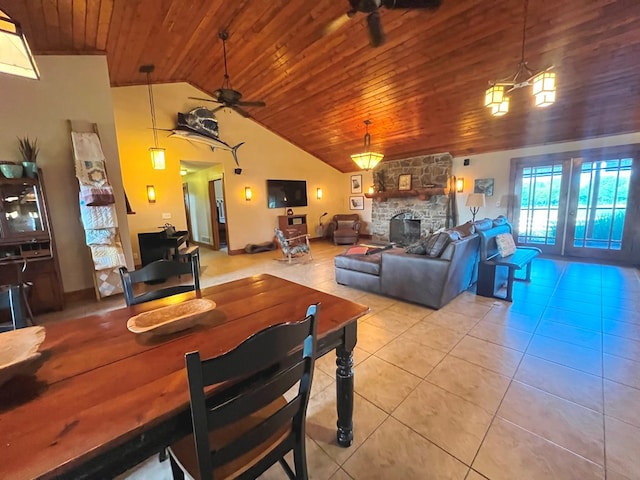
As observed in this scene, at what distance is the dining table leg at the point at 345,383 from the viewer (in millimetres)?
1375

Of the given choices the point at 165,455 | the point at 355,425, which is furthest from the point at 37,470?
the point at 355,425

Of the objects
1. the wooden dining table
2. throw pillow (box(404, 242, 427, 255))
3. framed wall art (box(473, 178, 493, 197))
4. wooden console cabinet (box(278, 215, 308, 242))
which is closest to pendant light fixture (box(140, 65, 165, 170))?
wooden console cabinet (box(278, 215, 308, 242))

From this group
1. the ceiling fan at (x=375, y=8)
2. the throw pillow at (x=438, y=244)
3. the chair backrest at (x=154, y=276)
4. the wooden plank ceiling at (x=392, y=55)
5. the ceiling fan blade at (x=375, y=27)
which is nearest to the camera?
the chair backrest at (x=154, y=276)

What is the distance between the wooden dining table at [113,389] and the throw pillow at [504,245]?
3227 mm

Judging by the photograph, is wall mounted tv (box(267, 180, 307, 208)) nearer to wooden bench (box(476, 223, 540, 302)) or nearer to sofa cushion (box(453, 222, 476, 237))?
sofa cushion (box(453, 222, 476, 237))

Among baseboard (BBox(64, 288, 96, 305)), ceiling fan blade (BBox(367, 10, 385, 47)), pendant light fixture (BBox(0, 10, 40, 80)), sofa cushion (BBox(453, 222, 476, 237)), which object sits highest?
ceiling fan blade (BBox(367, 10, 385, 47))

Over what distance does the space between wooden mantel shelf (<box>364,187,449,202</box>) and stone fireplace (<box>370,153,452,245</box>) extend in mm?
29

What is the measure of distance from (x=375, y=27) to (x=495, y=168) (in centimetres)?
508

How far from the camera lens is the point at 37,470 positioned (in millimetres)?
584

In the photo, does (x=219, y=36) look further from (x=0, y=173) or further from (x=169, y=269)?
(x=169, y=269)

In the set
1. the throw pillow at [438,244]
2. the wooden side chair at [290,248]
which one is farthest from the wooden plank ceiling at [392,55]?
the wooden side chair at [290,248]

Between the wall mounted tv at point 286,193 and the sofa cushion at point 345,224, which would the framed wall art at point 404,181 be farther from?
the wall mounted tv at point 286,193

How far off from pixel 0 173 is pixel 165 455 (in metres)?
3.76

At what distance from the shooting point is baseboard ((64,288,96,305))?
12.3 ft
